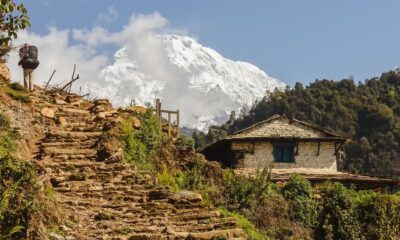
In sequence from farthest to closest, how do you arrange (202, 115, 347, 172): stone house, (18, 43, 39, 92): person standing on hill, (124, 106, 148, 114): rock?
1. (202, 115, 347, 172): stone house
2. (18, 43, 39, 92): person standing on hill
3. (124, 106, 148, 114): rock

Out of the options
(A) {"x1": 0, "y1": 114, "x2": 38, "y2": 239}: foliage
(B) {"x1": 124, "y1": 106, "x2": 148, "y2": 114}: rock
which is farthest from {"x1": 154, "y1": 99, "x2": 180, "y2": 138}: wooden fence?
(A) {"x1": 0, "y1": 114, "x2": 38, "y2": 239}: foliage

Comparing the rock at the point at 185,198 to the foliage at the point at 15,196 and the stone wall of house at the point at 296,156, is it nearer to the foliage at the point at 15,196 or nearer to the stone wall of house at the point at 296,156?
the foliage at the point at 15,196

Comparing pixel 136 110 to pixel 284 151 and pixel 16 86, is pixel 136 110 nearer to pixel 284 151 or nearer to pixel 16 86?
pixel 16 86

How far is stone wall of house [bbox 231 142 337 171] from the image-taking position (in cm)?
3478

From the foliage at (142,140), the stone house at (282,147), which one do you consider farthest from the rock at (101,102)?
the stone house at (282,147)

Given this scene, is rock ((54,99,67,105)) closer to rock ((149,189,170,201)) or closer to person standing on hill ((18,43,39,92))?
person standing on hill ((18,43,39,92))

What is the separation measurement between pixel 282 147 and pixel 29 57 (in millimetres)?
14461

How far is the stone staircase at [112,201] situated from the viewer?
15.5m

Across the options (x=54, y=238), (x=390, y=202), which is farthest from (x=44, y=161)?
(x=390, y=202)

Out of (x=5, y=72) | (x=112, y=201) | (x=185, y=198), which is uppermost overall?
(x=5, y=72)

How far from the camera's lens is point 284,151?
1388 inches

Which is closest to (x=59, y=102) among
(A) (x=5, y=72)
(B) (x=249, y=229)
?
(A) (x=5, y=72)

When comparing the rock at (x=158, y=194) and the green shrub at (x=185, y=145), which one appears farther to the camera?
the green shrub at (x=185, y=145)

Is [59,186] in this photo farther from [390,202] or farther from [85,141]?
[390,202]
